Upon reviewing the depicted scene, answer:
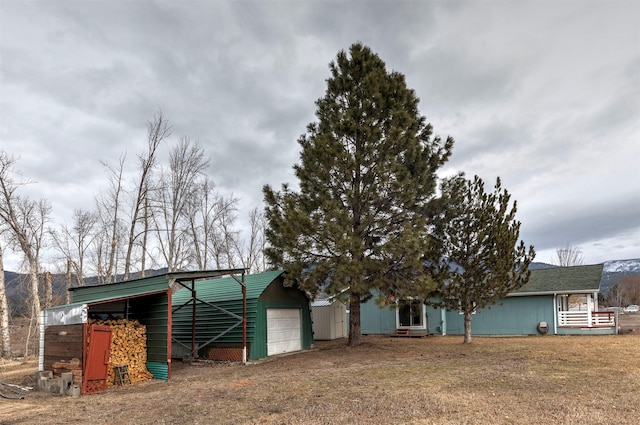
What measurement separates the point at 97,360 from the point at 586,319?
19876 millimetres

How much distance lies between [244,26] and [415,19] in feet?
16.1

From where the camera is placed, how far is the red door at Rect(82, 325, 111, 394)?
9664 mm

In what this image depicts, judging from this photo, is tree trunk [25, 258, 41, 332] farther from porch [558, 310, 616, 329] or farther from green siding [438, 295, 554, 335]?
porch [558, 310, 616, 329]

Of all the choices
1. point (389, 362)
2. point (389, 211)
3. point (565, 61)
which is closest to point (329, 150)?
point (389, 211)

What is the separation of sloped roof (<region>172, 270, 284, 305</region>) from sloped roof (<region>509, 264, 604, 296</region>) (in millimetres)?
12176

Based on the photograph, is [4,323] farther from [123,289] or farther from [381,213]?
[381,213]

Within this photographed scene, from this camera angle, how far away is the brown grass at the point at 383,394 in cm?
621

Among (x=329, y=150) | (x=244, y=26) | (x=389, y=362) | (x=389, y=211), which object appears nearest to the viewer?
(x=389, y=362)

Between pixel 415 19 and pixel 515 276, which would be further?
pixel 515 276

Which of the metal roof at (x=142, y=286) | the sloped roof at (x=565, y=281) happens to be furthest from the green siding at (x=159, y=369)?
the sloped roof at (x=565, y=281)

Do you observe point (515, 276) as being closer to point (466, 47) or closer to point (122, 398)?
point (466, 47)

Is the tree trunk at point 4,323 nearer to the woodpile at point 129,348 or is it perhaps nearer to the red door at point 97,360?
the woodpile at point 129,348

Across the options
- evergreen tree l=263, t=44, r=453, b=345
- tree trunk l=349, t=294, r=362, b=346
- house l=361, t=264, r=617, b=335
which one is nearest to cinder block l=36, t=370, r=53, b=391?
evergreen tree l=263, t=44, r=453, b=345

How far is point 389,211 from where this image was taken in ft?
47.6
